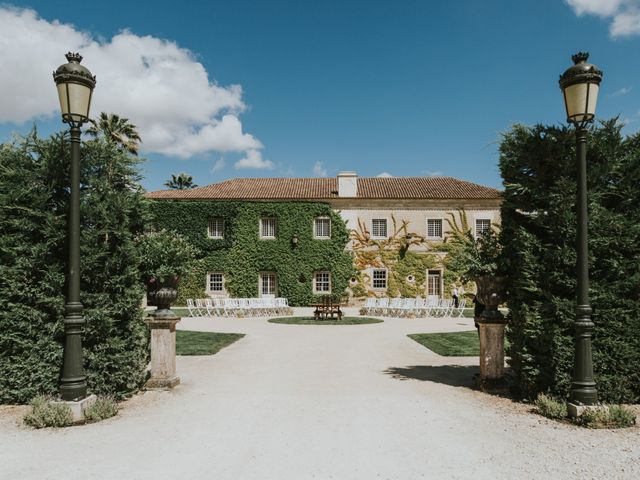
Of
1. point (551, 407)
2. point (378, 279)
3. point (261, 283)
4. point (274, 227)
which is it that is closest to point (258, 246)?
point (274, 227)

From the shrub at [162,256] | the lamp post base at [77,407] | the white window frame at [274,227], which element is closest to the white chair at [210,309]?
the white window frame at [274,227]

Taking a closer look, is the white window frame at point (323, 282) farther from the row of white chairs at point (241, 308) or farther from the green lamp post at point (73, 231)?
the green lamp post at point (73, 231)

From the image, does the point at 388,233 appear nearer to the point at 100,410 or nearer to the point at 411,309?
the point at 411,309

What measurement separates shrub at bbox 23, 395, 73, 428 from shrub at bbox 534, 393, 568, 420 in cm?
580

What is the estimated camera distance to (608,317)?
607 cm

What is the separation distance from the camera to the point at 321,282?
30031mm

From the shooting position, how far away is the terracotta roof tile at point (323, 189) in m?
30.2

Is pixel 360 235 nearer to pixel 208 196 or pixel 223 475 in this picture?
pixel 208 196

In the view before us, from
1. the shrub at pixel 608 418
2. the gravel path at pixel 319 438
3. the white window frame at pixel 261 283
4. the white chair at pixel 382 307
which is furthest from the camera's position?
the white window frame at pixel 261 283

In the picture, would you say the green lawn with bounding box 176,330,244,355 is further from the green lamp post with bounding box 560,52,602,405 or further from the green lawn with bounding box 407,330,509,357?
the green lamp post with bounding box 560,52,602,405

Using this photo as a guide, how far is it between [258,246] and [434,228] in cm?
1173

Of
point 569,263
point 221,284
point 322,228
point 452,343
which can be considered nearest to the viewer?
point 569,263

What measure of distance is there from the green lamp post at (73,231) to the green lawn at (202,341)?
5656 mm

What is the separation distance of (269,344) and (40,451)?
329 inches
